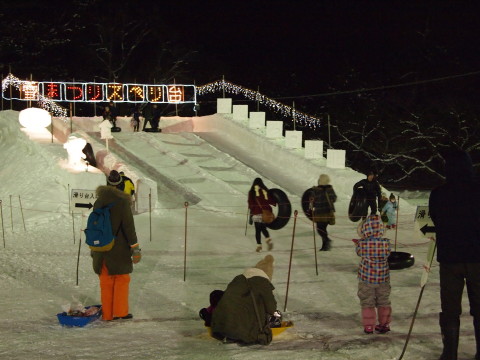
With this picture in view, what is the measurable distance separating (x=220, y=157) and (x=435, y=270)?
517 inches

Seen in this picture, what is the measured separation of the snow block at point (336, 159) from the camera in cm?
2248

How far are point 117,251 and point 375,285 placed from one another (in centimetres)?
294

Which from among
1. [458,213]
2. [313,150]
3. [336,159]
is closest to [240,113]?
[313,150]

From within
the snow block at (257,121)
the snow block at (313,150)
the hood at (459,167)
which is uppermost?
the snow block at (257,121)

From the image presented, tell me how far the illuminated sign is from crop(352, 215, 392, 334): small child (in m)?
21.3

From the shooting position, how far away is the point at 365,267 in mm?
7461

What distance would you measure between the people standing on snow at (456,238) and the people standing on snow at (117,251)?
3.53 m

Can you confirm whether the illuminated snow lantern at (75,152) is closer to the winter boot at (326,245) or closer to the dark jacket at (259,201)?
the dark jacket at (259,201)

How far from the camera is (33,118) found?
22812 mm

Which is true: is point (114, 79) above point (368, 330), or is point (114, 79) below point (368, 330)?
above

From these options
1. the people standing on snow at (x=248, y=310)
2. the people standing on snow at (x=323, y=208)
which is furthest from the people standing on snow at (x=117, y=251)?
the people standing on snow at (x=323, y=208)

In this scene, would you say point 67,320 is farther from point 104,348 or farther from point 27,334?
point 104,348

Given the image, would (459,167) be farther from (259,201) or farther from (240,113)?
(240,113)

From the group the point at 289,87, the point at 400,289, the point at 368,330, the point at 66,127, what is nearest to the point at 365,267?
the point at 368,330
